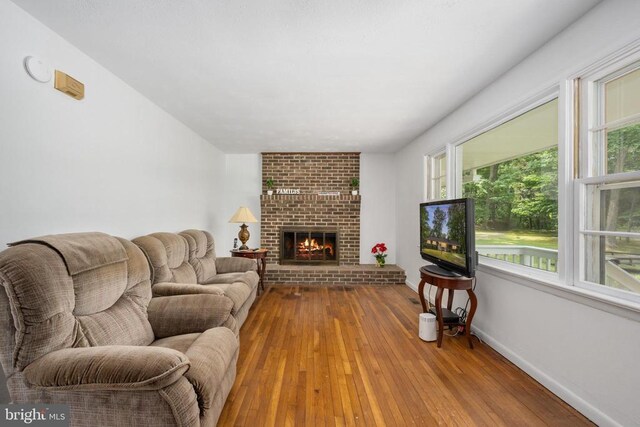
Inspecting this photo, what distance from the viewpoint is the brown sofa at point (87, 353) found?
1.13 metres

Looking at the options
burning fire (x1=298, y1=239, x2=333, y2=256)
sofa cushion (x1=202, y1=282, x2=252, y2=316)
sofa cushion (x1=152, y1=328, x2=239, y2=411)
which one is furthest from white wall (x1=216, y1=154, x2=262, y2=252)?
sofa cushion (x1=152, y1=328, x2=239, y2=411)

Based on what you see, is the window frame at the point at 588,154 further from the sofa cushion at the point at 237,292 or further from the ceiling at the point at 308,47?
the sofa cushion at the point at 237,292

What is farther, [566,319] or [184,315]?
[184,315]

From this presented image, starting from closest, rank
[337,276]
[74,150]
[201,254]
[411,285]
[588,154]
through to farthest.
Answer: [588,154]
[74,150]
[201,254]
[411,285]
[337,276]

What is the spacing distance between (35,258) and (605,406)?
10.1 ft

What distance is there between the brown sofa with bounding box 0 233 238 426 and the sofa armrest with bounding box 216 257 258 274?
200cm

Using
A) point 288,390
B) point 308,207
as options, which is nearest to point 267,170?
point 308,207

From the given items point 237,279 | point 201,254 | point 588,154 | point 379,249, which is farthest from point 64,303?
point 379,249

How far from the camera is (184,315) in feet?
6.33

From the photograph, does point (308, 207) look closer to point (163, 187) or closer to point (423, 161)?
point (423, 161)

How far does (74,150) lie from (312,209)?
3.82m

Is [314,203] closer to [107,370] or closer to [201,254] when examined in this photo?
[201,254]

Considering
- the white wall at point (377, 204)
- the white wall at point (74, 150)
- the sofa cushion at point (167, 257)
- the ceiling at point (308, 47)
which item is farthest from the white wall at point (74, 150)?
the white wall at point (377, 204)

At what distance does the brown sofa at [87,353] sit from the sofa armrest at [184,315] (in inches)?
9.9
